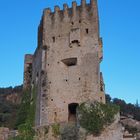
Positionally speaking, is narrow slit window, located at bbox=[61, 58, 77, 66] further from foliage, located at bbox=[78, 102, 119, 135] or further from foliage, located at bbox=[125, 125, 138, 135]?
foliage, located at bbox=[125, 125, 138, 135]

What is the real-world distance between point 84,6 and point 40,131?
41.9ft

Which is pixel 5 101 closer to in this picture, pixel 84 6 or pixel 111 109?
pixel 84 6

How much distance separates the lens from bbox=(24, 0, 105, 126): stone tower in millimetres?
28533

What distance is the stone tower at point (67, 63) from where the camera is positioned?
93.6ft

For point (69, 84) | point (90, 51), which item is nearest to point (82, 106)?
point (69, 84)

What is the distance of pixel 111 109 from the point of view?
24391 mm

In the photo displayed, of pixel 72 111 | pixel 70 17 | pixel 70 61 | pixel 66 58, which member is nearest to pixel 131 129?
pixel 72 111

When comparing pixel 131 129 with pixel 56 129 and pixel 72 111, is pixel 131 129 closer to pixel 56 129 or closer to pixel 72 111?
pixel 72 111

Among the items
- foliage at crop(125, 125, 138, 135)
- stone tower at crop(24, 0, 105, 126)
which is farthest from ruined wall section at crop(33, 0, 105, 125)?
foliage at crop(125, 125, 138, 135)

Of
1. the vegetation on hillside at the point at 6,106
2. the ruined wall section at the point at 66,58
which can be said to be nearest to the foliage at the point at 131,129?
the vegetation on hillside at the point at 6,106

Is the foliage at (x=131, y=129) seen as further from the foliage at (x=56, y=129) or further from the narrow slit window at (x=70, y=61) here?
the foliage at (x=56, y=129)

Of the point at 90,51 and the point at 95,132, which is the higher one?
the point at 90,51

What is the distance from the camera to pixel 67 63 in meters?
30.3

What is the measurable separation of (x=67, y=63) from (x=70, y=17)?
171 inches
